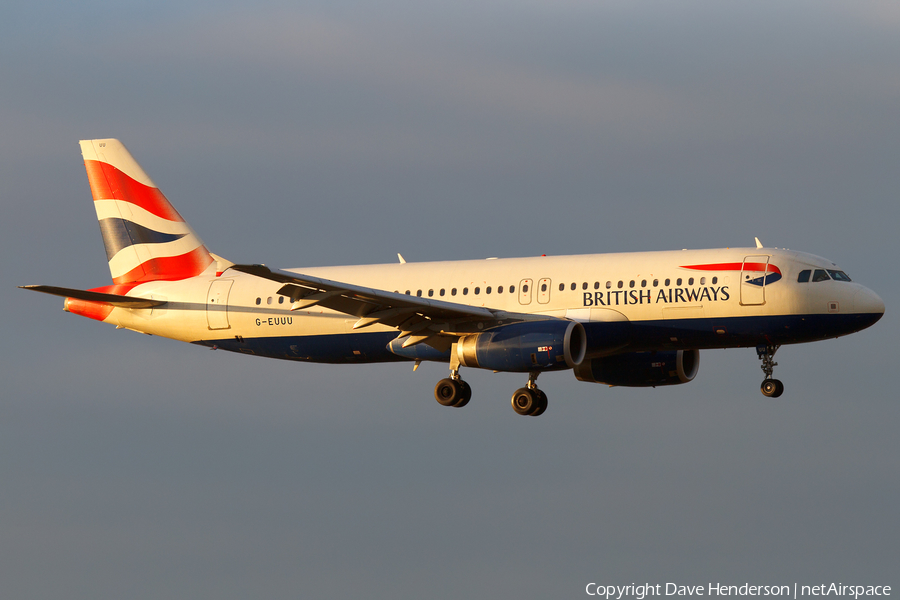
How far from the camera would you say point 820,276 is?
A: 42.6 m

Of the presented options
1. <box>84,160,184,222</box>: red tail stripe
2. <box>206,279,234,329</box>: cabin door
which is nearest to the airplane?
<box>206,279,234,329</box>: cabin door

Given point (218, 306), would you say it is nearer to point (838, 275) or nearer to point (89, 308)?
point (89, 308)

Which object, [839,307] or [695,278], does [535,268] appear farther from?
[839,307]

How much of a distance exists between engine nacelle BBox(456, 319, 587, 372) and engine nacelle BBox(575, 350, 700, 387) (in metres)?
6.24

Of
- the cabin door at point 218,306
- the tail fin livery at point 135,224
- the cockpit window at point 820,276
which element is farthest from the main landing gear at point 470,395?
the tail fin livery at point 135,224

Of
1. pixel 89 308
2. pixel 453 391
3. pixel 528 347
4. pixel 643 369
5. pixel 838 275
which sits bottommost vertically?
pixel 453 391

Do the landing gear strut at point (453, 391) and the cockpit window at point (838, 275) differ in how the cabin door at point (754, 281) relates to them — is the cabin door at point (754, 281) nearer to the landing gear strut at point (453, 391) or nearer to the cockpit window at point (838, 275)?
the cockpit window at point (838, 275)

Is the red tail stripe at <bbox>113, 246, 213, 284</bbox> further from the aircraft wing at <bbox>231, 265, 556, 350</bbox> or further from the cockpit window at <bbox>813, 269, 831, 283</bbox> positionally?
the cockpit window at <bbox>813, 269, 831, 283</bbox>

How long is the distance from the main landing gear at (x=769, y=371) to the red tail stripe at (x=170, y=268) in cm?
2226

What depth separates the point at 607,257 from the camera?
44.7m

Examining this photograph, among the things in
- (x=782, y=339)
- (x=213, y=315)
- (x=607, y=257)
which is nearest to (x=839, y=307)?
(x=782, y=339)

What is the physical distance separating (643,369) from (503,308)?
6.89 m

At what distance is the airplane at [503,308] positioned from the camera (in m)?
42.2

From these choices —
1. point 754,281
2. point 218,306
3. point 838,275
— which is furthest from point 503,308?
point 218,306
